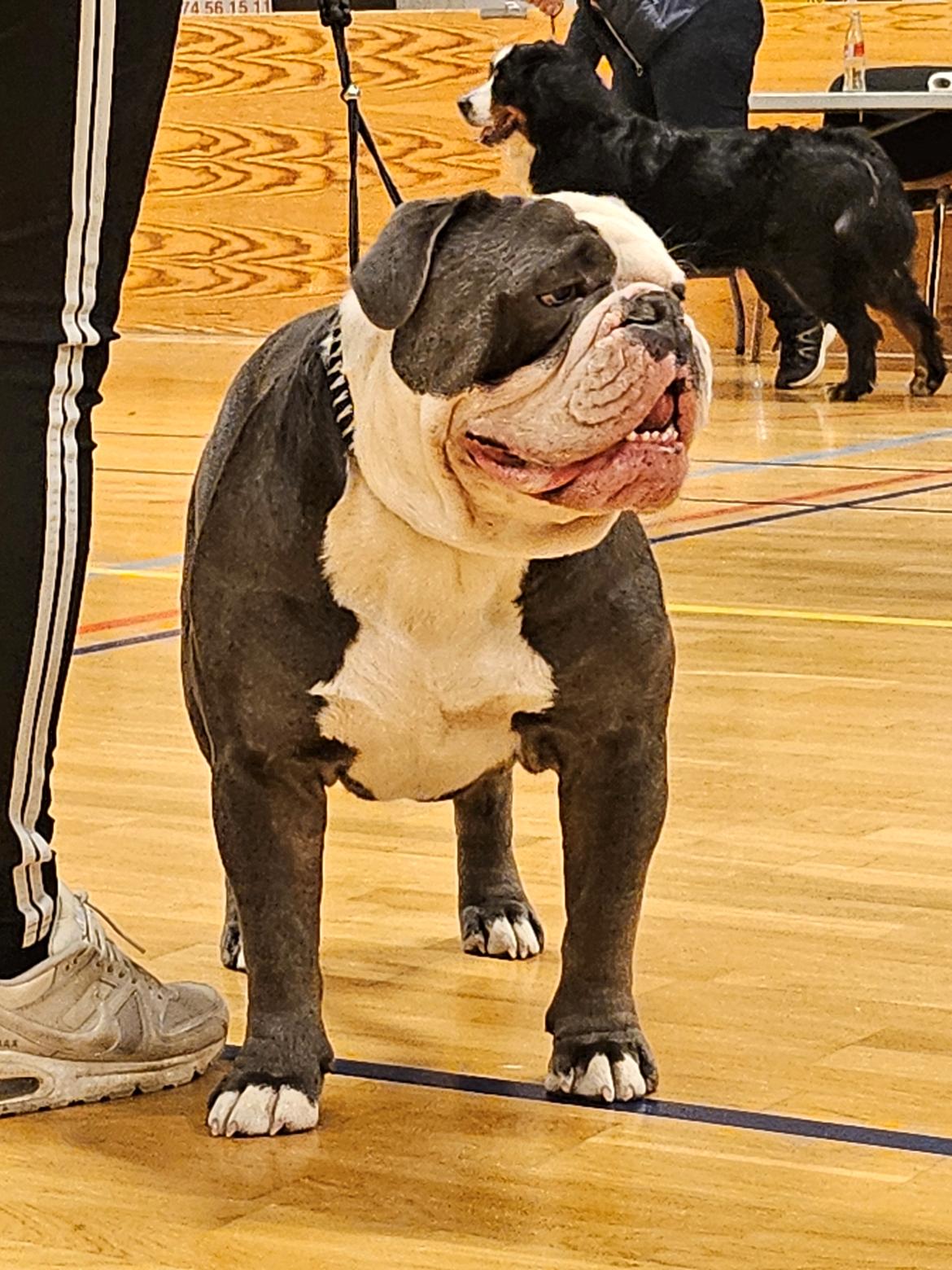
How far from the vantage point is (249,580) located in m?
2.17

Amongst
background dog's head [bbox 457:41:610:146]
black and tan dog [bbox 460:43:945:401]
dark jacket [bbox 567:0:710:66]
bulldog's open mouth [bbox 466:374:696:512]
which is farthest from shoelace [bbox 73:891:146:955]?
dark jacket [bbox 567:0:710:66]

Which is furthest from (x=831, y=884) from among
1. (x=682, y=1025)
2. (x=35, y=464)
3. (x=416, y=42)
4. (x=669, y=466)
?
(x=416, y=42)

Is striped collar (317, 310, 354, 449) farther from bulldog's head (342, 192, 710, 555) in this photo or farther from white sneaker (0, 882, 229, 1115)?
white sneaker (0, 882, 229, 1115)

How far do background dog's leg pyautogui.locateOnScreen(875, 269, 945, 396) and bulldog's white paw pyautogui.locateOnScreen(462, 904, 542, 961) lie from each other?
6.71 meters

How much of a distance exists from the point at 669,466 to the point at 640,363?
0.34 feet

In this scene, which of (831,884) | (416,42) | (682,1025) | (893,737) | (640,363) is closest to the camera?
(640,363)

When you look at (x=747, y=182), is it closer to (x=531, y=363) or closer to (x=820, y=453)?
(x=820, y=453)

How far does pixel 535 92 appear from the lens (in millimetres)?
9016

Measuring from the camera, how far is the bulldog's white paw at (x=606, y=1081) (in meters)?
2.20

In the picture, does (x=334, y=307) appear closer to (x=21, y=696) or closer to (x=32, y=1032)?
(x=21, y=696)

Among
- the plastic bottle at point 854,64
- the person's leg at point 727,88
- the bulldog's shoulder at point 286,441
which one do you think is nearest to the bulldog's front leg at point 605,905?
the bulldog's shoulder at point 286,441

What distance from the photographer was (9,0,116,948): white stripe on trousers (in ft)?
6.79

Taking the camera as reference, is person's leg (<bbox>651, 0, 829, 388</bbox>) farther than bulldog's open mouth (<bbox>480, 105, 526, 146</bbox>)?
Yes

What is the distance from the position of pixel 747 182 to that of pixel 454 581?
281 inches
